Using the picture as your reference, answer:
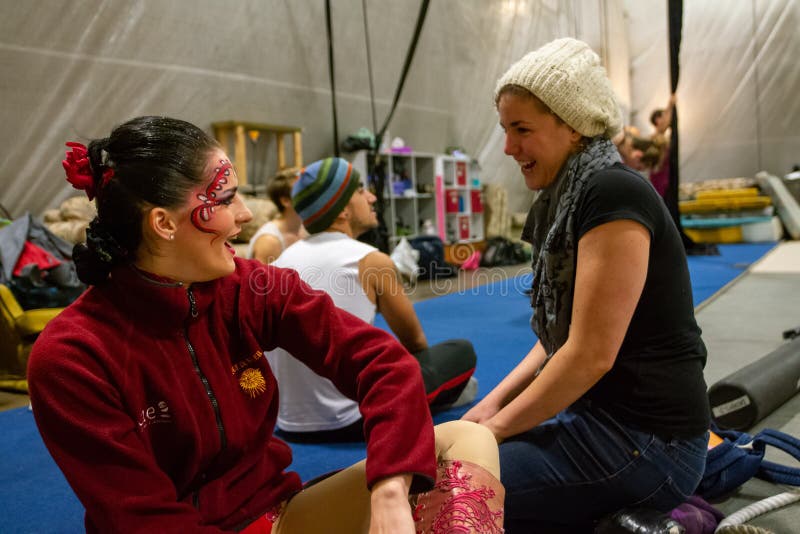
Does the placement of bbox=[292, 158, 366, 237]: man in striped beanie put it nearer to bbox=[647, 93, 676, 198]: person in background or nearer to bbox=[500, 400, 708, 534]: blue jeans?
bbox=[500, 400, 708, 534]: blue jeans

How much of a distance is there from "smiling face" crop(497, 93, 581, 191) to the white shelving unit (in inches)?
202

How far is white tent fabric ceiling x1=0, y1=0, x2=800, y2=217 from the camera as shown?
161 inches

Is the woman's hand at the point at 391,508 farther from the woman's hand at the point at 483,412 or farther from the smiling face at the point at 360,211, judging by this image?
the smiling face at the point at 360,211

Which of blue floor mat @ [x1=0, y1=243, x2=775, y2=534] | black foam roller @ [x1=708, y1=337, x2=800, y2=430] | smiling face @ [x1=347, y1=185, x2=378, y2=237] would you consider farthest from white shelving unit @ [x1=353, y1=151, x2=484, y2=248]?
black foam roller @ [x1=708, y1=337, x2=800, y2=430]

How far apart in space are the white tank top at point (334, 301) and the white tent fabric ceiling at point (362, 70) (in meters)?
0.87

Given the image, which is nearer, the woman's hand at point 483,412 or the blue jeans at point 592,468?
the blue jeans at point 592,468

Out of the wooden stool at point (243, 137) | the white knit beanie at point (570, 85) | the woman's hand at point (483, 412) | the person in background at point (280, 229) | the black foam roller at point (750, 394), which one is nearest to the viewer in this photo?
the white knit beanie at point (570, 85)

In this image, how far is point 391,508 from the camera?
740 millimetres

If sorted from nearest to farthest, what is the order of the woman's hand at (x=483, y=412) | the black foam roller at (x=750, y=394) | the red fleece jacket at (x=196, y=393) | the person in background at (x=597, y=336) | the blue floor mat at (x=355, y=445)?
the red fleece jacket at (x=196, y=393) → the person in background at (x=597, y=336) → the woman's hand at (x=483, y=412) → the blue floor mat at (x=355, y=445) → the black foam roller at (x=750, y=394)

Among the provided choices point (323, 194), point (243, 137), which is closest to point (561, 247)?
point (323, 194)

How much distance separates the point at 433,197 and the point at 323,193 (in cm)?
536

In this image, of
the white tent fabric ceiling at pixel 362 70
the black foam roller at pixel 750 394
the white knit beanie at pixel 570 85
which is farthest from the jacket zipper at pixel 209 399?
the black foam roller at pixel 750 394

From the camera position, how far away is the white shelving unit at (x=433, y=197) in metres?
6.75

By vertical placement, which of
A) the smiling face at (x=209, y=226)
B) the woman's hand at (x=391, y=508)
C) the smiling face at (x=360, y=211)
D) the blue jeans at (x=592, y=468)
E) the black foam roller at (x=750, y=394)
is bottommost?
the black foam roller at (x=750, y=394)
